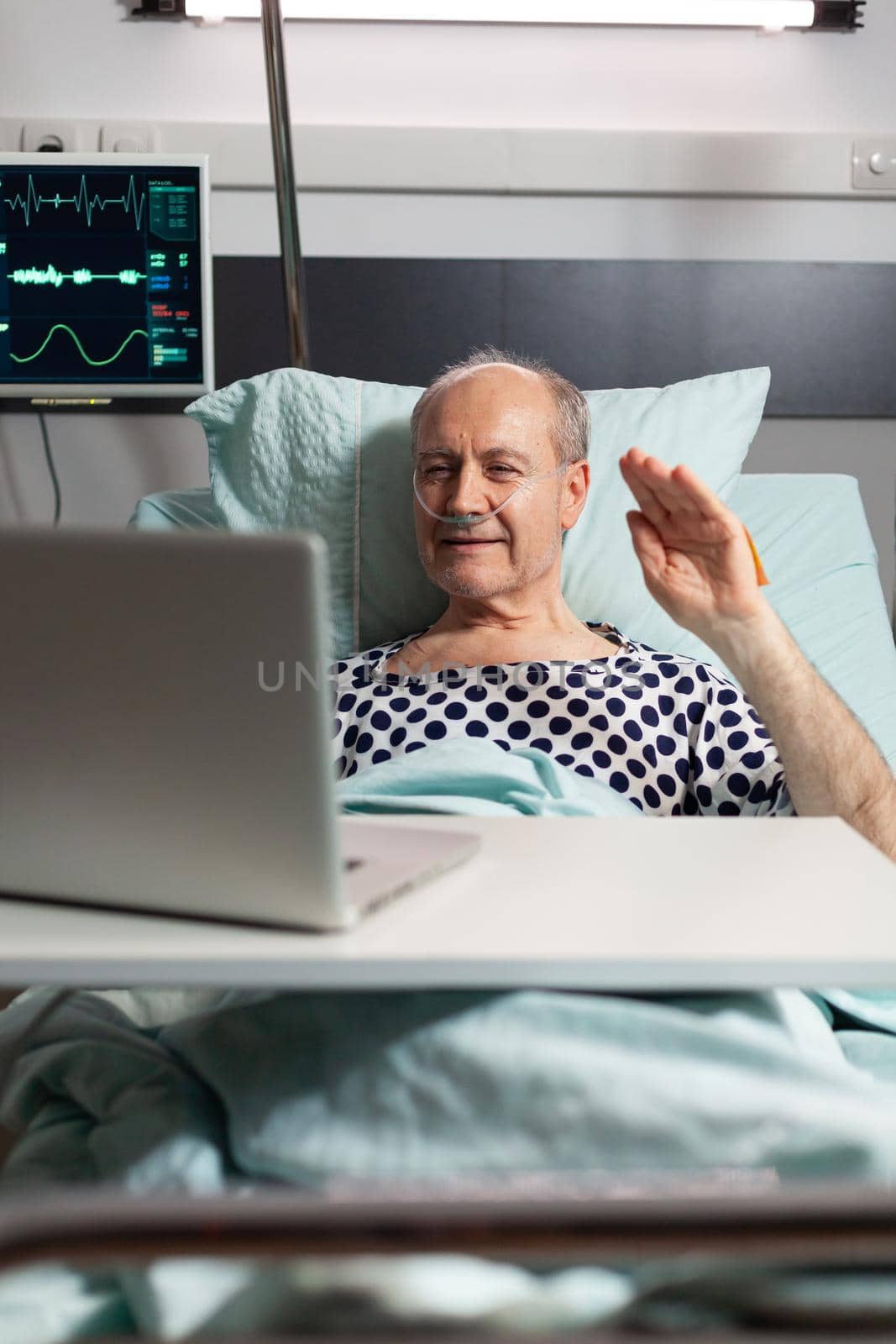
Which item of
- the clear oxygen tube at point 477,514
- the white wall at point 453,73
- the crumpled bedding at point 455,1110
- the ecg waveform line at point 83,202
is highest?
the white wall at point 453,73

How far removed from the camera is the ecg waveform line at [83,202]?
2049 millimetres

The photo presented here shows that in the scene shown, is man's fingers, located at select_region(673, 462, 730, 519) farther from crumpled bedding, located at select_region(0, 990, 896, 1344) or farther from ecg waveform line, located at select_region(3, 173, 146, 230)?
ecg waveform line, located at select_region(3, 173, 146, 230)

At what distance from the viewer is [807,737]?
124 cm

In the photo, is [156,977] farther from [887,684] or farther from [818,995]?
[887,684]

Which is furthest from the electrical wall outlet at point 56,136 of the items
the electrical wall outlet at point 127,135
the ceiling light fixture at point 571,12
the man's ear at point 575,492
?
the man's ear at point 575,492

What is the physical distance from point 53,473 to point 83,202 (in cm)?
56

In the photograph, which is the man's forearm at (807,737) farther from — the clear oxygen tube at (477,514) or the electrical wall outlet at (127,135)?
the electrical wall outlet at (127,135)

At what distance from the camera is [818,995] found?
1.01 m

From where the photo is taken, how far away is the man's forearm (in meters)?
1.23

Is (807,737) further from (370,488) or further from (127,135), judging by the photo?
(127,135)

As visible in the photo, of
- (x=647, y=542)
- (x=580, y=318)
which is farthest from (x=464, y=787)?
(x=580, y=318)

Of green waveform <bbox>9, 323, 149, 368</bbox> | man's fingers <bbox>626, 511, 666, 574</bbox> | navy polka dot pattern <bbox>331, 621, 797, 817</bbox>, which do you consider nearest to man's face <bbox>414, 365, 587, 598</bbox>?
navy polka dot pattern <bbox>331, 621, 797, 817</bbox>

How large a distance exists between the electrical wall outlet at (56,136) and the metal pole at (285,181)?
1.62ft

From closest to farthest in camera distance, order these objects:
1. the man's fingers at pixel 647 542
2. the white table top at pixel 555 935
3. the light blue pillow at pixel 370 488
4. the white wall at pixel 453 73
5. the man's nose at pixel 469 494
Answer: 1. the white table top at pixel 555 935
2. the man's fingers at pixel 647 542
3. the man's nose at pixel 469 494
4. the light blue pillow at pixel 370 488
5. the white wall at pixel 453 73
